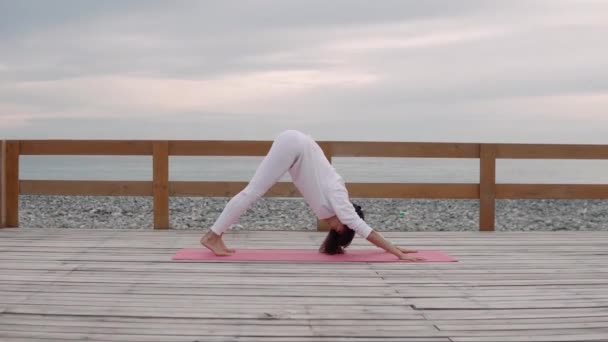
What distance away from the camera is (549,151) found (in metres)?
7.03

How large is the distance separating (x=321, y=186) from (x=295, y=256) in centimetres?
58

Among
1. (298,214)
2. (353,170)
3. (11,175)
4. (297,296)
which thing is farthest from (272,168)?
(353,170)

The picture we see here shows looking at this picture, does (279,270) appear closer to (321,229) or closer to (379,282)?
(379,282)

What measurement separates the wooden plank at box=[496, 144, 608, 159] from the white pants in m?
2.79

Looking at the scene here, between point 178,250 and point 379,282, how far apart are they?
1946 millimetres

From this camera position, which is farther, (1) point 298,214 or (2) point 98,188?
(1) point 298,214

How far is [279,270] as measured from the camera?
4582 mm

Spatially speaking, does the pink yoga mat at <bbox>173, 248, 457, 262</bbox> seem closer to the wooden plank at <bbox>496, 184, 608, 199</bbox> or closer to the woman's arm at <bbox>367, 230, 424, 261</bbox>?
the woman's arm at <bbox>367, 230, 424, 261</bbox>

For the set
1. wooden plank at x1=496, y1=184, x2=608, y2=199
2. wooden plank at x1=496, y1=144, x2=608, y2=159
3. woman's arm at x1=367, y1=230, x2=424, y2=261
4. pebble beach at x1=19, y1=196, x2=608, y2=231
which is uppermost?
wooden plank at x1=496, y1=144, x2=608, y2=159

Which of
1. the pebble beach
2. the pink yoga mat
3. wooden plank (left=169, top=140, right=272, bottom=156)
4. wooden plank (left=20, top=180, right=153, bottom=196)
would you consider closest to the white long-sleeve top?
the pink yoga mat

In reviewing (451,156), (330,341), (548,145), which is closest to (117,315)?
(330,341)

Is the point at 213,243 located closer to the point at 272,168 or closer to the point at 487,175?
the point at 272,168

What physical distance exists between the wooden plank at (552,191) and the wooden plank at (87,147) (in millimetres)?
3542

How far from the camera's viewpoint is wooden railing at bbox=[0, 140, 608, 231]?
22.2ft
